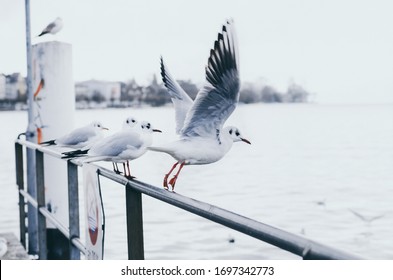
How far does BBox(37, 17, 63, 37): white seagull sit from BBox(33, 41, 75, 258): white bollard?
5.3 inches

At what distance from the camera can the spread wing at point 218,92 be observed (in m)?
1.31

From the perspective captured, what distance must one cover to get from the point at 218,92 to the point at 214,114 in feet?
0.23

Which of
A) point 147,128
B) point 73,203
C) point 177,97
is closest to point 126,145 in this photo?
point 147,128

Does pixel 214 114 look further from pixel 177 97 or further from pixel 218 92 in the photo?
pixel 177 97

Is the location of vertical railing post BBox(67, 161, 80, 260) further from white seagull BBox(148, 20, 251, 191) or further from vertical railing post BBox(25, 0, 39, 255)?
vertical railing post BBox(25, 0, 39, 255)

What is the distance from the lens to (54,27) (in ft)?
7.35

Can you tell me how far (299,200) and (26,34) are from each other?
24.7 ft

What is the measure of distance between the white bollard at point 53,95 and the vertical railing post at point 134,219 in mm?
1189

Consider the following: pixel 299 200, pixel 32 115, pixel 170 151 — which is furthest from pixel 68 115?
pixel 299 200

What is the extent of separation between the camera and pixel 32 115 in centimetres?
249

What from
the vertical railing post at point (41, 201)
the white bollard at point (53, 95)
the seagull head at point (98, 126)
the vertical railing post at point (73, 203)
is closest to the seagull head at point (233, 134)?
the vertical railing post at point (73, 203)

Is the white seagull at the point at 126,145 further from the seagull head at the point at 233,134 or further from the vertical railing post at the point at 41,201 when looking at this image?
the vertical railing post at the point at 41,201

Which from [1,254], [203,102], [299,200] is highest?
[203,102]

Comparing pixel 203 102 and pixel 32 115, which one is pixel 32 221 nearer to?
pixel 32 115
